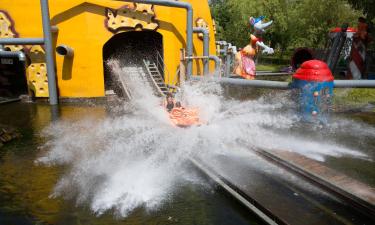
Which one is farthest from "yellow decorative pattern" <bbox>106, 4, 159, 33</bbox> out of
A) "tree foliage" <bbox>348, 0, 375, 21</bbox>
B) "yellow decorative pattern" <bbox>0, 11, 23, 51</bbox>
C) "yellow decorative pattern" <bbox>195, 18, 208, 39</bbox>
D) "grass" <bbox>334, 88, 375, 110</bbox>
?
"tree foliage" <bbox>348, 0, 375, 21</bbox>

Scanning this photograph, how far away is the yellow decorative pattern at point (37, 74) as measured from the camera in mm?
13641

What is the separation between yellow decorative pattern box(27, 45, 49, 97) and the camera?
13.6 meters

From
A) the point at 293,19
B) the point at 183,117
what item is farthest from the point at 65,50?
the point at 293,19

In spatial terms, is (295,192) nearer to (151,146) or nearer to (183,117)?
(151,146)

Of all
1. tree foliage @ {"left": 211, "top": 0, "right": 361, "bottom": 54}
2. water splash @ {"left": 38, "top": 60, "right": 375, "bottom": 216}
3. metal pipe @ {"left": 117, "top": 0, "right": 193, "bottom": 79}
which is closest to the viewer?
water splash @ {"left": 38, "top": 60, "right": 375, "bottom": 216}

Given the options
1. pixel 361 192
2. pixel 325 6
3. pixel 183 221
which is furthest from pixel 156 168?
pixel 325 6

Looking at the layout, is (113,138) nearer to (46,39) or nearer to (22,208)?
(22,208)

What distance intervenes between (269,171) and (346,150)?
2060 millimetres

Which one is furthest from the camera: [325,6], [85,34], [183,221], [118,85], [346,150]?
[325,6]

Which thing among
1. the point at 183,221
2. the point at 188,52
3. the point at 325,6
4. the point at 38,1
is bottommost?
the point at 183,221

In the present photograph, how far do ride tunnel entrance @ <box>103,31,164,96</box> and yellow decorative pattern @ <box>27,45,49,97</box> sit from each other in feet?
8.53

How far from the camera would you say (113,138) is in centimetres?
820

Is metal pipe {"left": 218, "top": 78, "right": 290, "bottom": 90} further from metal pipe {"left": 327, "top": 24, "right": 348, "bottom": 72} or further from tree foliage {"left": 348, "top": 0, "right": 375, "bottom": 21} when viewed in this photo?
metal pipe {"left": 327, "top": 24, "right": 348, "bottom": 72}

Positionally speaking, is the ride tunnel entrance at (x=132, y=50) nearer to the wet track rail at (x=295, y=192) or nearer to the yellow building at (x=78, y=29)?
the yellow building at (x=78, y=29)
